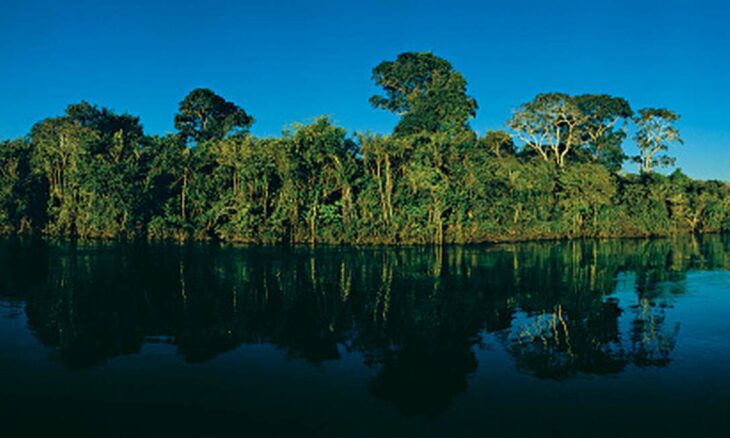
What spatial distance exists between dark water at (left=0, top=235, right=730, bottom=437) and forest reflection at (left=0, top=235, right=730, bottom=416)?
0.28 feet

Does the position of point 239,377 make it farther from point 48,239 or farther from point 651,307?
→ point 48,239

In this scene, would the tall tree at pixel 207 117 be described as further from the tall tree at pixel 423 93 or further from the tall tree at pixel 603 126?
the tall tree at pixel 603 126

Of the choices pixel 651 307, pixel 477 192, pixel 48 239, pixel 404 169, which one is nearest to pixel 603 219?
pixel 477 192

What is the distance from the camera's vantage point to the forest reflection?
12430 millimetres

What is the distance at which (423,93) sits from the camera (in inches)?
2891

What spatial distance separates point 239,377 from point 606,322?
1100 cm

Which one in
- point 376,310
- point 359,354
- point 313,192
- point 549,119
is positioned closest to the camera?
point 359,354

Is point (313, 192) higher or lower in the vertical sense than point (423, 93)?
lower

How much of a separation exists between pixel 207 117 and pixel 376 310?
6397 centimetres

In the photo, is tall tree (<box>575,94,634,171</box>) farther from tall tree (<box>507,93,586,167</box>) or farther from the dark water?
the dark water

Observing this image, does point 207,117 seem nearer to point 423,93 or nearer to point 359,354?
point 423,93

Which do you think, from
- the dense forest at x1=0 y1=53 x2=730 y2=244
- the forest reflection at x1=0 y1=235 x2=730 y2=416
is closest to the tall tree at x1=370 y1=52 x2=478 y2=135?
the dense forest at x1=0 y1=53 x2=730 y2=244

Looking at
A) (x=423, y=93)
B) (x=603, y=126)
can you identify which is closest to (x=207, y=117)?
(x=423, y=93)

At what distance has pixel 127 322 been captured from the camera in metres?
15.3
